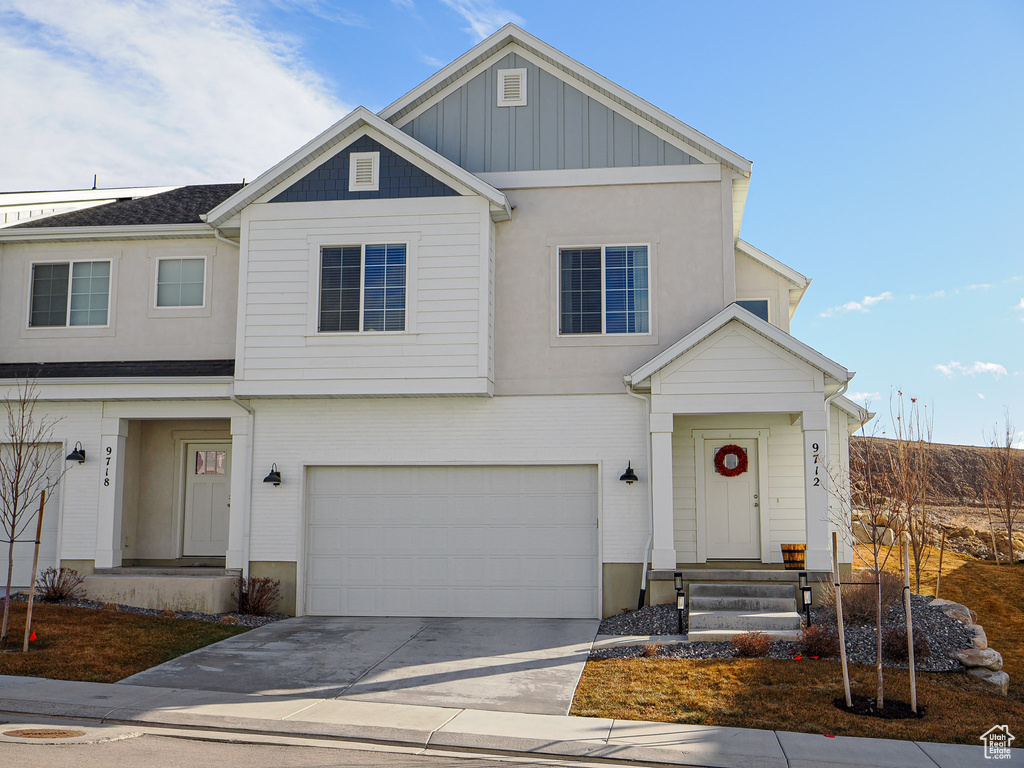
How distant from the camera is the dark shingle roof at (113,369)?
14.6 meters

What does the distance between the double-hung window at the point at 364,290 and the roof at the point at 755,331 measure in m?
4.10

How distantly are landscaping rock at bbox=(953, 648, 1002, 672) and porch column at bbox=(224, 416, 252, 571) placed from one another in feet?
34.2

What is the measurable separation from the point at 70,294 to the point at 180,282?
6.75ft

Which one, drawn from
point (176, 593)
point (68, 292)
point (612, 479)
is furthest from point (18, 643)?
point (612, 479)

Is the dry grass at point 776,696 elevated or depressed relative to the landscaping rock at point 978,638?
depressed

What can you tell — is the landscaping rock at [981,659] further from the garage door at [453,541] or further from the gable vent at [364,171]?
the gable vent at [364,171]

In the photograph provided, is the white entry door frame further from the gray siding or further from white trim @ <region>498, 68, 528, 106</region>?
white trim @ <region>498, 68, 528, 106</region>

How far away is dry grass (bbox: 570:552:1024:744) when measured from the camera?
26.3 ft

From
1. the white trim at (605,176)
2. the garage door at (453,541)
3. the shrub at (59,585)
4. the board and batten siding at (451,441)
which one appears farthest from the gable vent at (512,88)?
the shrub at (59,585)

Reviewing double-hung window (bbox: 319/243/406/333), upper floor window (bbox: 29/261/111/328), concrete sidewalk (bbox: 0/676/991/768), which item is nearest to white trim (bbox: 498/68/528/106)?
double-hung window (bbox: 319/243/406/333)

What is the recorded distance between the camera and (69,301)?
624 inches

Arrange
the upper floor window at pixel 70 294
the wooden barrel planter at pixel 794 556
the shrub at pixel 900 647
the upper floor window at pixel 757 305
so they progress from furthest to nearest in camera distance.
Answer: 1. the upper floor window at pixel 757 305
2. the upper floor window at pixel 70 294
3. the wooden barrel planter at pixel 794 556
4. the shrub at pixel 900 647

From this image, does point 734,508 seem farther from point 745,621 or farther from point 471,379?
point 471,379

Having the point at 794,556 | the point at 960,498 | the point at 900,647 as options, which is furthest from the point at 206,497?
the point at 960,498
